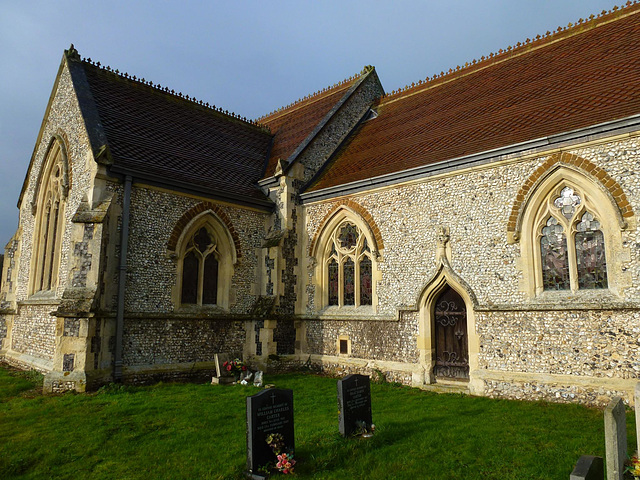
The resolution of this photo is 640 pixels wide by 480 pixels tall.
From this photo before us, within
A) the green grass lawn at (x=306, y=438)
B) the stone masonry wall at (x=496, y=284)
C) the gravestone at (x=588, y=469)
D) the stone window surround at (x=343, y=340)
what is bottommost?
the green grass lawn at (x=306, y=438)

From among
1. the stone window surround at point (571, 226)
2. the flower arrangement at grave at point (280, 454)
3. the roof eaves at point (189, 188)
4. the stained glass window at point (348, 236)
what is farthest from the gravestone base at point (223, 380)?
the stone window surround at point (571, 226)

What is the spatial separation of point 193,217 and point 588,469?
10.4 meters

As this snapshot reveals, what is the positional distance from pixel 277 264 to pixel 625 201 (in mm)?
8438

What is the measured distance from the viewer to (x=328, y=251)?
43.0 feet

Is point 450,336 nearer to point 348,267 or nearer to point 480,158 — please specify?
point 348,267

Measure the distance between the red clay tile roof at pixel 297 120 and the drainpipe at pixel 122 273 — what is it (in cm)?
518

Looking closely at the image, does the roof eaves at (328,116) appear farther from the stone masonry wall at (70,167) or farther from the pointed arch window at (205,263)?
the stone masonry wall at (70,167)

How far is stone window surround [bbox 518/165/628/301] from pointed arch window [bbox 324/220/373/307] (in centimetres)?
405

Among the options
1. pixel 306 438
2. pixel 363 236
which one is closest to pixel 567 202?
pixel 363 236

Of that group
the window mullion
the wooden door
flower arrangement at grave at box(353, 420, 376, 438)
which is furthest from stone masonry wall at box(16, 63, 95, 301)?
the wooden door

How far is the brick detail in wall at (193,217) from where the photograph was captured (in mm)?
11594

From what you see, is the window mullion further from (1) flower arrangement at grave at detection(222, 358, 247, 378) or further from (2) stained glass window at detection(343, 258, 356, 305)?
(2) stained glass window at detection(343, 258, 356, 305)

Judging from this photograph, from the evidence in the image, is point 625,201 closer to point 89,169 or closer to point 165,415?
point 165,415

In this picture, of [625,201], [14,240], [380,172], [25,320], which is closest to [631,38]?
[625,201]
